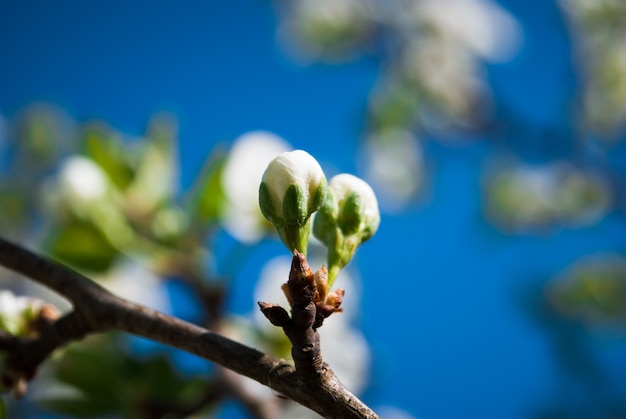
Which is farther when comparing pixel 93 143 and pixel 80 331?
pixel 93 143

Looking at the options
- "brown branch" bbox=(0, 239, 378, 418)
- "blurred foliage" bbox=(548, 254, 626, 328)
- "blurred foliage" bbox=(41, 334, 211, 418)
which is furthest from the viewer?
"blurred foliage" bbox=(548, 254, 626, 328)

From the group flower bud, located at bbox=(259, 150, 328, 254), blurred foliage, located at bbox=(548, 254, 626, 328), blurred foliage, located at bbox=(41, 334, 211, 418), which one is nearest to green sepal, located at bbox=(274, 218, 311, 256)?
flower bud, located at bbox=(259, 150, 328, 254)

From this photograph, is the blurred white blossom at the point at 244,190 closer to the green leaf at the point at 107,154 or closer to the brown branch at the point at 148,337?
the green leaf at the point at 107,154

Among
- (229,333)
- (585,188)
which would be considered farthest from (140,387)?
(585,188)

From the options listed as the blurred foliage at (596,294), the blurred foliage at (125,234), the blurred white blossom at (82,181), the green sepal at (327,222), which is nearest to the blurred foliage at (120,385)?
the blurred foliage at (125,234)

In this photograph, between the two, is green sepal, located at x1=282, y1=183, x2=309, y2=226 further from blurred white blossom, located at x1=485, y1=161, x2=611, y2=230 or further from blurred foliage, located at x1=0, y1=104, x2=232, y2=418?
blurred white blossom, located at x1=485, y1=161, x2=611, y2=230

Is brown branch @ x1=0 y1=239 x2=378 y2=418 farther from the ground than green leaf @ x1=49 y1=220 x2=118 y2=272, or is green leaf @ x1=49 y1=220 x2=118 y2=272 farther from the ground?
green leaf @ x1=49 y1=220 x2=118 y2=272

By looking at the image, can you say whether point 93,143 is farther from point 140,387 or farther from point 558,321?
point 558,321
